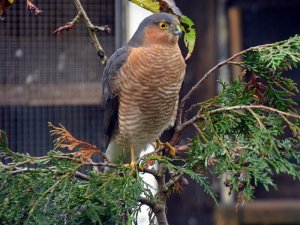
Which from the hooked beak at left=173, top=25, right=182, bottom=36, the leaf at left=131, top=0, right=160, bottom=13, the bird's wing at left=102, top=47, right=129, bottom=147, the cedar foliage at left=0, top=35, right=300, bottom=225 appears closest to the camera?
the cedar foliage at left=0, top=35, right=300, bottom=225

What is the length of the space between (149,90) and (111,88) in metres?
0.10

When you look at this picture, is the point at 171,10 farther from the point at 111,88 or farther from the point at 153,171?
the point at 111,88

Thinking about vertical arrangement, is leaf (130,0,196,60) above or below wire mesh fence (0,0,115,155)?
above

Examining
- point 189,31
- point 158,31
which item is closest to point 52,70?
point 158,31

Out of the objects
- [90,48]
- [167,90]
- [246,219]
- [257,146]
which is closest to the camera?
[257,146]

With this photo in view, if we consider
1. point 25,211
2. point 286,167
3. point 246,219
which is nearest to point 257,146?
point 286,167

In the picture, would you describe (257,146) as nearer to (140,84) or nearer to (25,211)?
(25,211)

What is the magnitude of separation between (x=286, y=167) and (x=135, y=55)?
27.3 inches

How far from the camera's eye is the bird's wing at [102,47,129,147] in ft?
7.20

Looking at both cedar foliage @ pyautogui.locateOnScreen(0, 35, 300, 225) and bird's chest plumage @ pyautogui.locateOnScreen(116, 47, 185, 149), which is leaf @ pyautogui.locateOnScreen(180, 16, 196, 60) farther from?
bird's chest plumage @ pyautogui.locateOnScreen(116, 47, 185, 149)

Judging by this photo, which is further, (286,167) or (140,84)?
(140,84)

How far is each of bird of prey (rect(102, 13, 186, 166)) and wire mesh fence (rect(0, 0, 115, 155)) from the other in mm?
731

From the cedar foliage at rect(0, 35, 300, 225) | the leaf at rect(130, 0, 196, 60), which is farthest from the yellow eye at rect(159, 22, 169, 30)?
the cedar foliage at rect(0, 35, 300, 225)

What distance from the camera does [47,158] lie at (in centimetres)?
153
